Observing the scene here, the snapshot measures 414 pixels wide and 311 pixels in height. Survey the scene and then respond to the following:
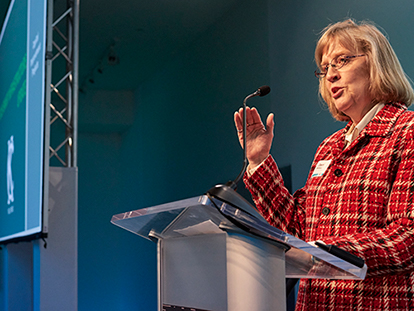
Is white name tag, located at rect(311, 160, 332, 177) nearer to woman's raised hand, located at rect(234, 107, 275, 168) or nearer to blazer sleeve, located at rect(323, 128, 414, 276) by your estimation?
woman's raised hand, located at rect(234, 107, 275, 168)

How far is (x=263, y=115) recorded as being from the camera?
380 cm

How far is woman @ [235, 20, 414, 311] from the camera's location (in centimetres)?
105

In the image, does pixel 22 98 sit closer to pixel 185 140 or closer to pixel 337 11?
pixel 337 11

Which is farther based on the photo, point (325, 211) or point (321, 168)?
point (321, 168)

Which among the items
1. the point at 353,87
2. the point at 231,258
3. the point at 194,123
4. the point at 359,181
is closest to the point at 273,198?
the point at 359,181

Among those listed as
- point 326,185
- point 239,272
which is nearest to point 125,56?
point 326,185

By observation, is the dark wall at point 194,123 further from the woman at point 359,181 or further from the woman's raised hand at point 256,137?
the woman's raised hand at point 256,137

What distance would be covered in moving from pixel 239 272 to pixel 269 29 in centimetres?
317

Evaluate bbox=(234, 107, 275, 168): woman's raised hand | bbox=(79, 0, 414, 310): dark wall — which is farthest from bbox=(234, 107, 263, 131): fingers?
bbox=(79, 0, 414, 310): dark wall

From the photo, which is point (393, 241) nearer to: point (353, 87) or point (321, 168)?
point (321, 168)

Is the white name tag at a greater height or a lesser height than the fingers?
lesser

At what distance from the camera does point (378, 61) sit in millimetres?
1359

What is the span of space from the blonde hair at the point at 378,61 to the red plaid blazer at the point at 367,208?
0.15 ft

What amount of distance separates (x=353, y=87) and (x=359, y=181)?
31 cm
